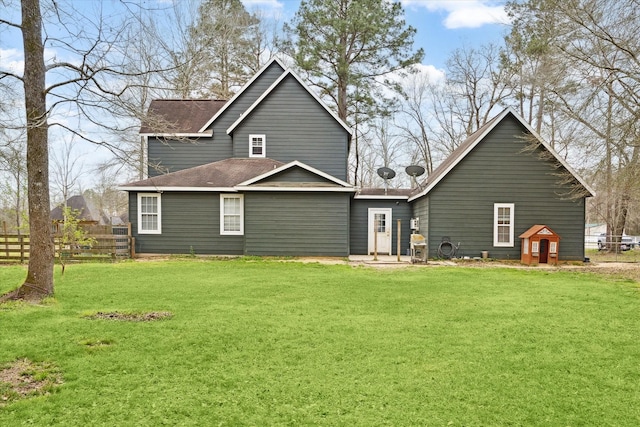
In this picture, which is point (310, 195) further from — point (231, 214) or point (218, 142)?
point (218, 142)

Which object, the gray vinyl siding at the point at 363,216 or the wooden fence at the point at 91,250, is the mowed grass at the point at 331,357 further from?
the gray vinyl siding at the point at 363,216

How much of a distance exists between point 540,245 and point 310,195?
29.0ft

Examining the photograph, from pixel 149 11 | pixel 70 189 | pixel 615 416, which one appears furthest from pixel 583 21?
pixel 70 189

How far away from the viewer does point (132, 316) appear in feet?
23.7

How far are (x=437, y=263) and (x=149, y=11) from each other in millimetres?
12553

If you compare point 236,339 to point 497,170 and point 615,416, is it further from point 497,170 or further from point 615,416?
point 497,170

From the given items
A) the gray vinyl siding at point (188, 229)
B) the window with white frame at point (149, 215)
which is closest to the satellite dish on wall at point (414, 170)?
the gray vinyl siding at point (188, 229)

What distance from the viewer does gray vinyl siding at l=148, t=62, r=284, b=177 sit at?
2236cm

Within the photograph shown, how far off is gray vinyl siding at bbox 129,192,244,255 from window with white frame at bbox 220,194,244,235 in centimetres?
19

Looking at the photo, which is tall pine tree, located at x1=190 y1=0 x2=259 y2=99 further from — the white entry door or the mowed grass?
the mowed grass

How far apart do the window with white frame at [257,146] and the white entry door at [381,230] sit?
5696 mm

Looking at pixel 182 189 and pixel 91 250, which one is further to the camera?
pixel 182 189

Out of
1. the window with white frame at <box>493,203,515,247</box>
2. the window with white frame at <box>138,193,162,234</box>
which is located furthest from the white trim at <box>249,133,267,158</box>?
the window with white frame at <box>493,203,515,247</box>

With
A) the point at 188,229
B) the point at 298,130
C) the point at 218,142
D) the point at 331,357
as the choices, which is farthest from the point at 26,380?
the point at 218,142
